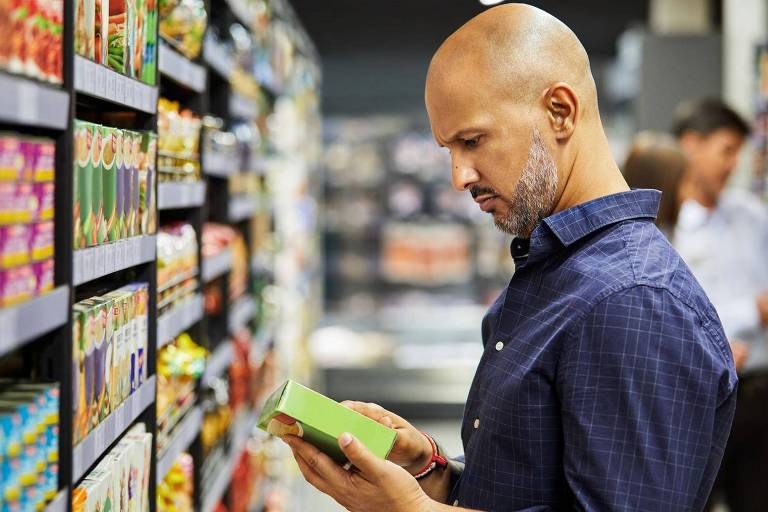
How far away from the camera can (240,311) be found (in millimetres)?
3867

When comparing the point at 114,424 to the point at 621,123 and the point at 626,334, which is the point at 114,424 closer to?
the point at 626,334

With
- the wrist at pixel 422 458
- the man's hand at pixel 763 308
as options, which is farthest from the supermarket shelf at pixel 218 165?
the man's hand at pixel 763 308

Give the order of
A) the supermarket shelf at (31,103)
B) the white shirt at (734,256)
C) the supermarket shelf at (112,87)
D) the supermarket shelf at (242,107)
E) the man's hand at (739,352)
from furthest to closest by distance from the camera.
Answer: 1. the white shirt at (734,256)
2. the man's hand at (739,352)
3. the supermarket shelf at (242,107)
4. the supermarket shelf at (112,87)
5. the supermarket shelf at (31,103)

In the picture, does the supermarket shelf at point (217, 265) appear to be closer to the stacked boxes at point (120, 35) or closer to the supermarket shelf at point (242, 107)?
the supermarket shelf at point (242, 107)

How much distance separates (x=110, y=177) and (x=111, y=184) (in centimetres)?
1

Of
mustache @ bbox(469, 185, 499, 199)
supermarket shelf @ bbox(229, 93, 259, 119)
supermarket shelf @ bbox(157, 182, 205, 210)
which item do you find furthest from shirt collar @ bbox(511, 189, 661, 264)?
supermarket shelf @ bbox(229, 93, 259, 119)

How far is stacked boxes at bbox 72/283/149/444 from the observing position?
5.51 feet

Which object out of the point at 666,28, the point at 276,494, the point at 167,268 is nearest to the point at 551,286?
the point at 167,268

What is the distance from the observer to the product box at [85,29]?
1.67m

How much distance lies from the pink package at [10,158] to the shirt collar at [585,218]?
895 mm

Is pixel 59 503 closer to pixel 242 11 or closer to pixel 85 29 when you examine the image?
pixel 85 29

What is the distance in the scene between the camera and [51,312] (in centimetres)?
144

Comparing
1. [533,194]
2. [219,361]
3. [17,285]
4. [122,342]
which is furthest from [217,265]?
[17,285]

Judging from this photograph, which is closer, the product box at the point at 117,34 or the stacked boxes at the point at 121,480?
the stacked boxes at the point at 121,480
